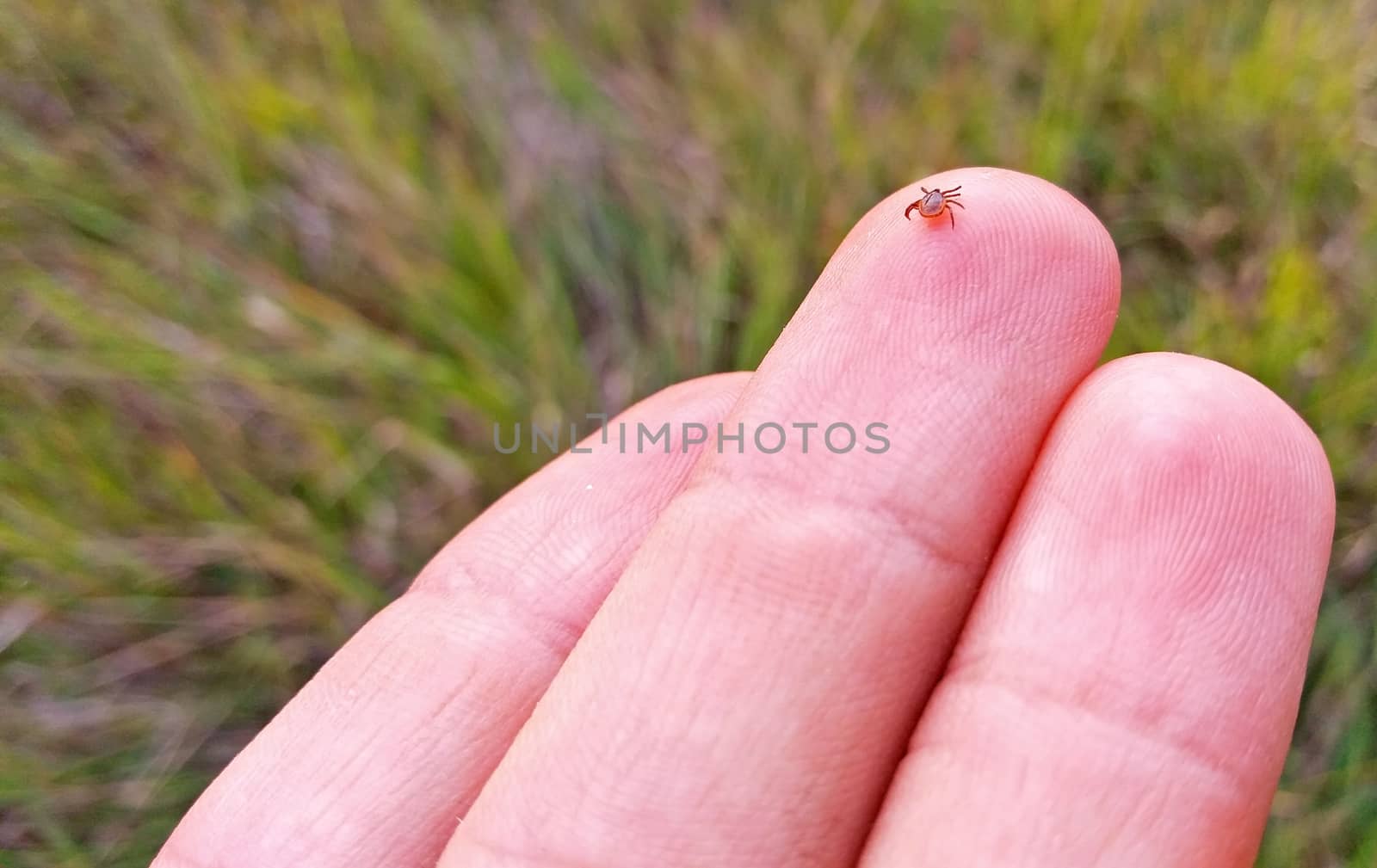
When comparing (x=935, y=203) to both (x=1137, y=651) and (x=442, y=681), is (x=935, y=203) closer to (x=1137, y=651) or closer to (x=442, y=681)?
(x=1137, y=651)

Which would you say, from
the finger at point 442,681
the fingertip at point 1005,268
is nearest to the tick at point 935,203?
the fingertip at point 1005,268

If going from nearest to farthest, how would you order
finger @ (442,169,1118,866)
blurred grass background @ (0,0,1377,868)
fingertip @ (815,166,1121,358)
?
finger @ (442,169,1118,866), fingertip @ (815,166,1121,358), blurred grass background @ (0,0,1377,868)

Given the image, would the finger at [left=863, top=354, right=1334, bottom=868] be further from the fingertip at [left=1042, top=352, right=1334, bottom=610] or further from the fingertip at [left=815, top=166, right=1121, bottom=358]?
the fingertip at [left=815, top=166, right=1121, bottom=358]

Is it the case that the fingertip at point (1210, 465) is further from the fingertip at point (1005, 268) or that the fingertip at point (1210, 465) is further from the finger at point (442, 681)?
the finger at point (442, 681)

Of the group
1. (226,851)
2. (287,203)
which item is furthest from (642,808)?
(287,203)

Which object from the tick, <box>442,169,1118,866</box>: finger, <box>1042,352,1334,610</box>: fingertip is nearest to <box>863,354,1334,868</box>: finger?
<box>1042,352,1334,610</box>: fingertip

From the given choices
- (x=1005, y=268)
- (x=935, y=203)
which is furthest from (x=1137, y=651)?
(x=935, y=203)
